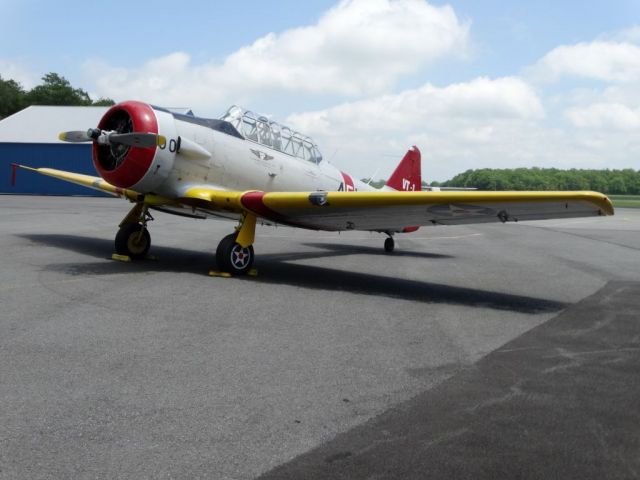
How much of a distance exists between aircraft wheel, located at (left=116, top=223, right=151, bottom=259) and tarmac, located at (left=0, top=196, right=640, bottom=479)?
1000 mm

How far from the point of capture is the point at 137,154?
8.91 m

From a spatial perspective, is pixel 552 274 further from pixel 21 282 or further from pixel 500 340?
pixel 21 282

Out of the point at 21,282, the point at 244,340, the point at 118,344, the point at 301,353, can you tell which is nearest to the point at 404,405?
the point at 301,353

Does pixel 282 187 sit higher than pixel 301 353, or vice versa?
pixel 282 187

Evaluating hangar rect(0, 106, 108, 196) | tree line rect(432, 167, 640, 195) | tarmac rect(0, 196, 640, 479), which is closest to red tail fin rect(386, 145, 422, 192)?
tarmac rect(0, 196, 640, 479)

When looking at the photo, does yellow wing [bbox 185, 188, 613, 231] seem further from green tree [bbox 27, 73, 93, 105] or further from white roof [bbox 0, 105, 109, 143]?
green tree [bbox 27, 73, 93, 105]

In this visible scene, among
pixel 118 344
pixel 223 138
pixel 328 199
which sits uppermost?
pixel 223 138

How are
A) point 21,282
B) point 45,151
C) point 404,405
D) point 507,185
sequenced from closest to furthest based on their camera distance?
point 404,405 < point 21,282 < point 45,151 < point 507,185

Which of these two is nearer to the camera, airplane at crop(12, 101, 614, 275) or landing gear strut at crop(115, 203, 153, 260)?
airplane at crop(12, 101, 614, 275)

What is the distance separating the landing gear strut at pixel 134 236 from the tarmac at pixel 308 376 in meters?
1.01

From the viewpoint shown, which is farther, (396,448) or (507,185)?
(507,185)

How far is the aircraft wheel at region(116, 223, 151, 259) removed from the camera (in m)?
10.5

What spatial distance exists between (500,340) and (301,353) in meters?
2.05

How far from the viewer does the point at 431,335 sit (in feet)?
19.1
